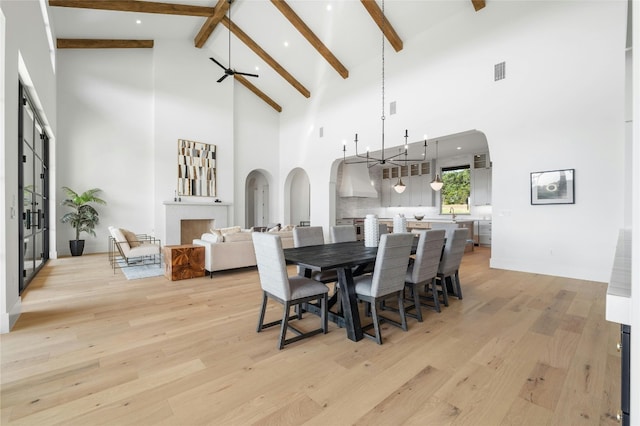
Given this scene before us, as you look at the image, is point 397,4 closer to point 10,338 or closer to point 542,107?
point 542,107

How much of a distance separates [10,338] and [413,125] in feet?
22.0

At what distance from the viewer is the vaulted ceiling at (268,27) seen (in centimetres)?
572

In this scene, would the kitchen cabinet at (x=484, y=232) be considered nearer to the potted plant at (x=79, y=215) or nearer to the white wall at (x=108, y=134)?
the white wall at (x=108, y=134)

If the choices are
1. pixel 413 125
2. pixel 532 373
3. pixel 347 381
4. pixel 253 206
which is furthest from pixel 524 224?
pixel 253 206

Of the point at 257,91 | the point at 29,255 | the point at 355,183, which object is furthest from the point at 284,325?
the point at 257,91

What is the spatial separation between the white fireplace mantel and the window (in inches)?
274

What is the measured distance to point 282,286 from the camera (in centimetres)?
222

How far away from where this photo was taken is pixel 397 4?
5516mm

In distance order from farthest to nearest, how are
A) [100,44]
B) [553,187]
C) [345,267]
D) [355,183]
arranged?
[355,183], [100,44], [553,187], [345,267]

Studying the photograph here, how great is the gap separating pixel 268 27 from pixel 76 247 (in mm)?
6763

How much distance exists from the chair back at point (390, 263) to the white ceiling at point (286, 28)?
527cm

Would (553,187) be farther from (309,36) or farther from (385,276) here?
(309,36)

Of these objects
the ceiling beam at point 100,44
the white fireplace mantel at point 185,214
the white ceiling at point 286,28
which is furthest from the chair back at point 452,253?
the ceiling beam at point 100,44

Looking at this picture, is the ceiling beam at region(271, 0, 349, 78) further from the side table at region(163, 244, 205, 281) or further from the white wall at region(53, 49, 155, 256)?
the side table at region(163, 244, 205, 281)
